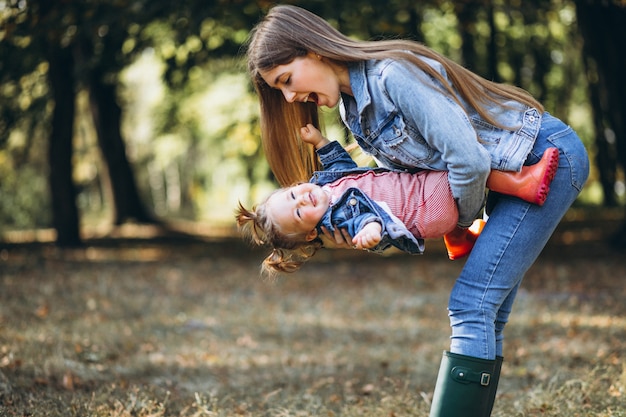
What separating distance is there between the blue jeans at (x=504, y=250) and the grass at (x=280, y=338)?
1134 millimetres

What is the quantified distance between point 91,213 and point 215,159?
12.8 ft

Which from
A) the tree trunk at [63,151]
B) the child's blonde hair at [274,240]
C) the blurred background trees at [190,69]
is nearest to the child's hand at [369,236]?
the child's blonde hair at [274,240]

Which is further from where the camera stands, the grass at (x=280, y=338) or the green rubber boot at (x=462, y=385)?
the grass at (x=280, y=338)

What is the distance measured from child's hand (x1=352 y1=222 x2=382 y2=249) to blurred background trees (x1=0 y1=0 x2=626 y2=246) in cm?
158

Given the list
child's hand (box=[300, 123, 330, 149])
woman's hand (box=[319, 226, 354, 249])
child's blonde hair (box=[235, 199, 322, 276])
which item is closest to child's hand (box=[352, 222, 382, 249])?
woman's hand (box=[319, 226, 354, 249])

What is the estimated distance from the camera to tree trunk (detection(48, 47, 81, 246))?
11.5 metres

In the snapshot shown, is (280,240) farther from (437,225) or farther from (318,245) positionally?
(437,225)

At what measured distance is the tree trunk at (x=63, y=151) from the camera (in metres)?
11.5

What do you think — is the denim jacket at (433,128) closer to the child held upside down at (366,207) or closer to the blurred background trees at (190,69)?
the child held upside down at (366,207)

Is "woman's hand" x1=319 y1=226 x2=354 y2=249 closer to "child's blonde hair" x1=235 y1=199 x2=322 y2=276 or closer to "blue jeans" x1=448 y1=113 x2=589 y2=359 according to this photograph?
"child's blonde hair" x1=235 y1=199 x2=322 y2=276

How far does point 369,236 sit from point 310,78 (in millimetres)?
653

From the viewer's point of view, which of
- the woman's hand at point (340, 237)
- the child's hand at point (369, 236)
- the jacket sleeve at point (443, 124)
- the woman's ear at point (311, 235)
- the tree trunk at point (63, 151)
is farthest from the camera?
the tree trunk at point (63, 151)

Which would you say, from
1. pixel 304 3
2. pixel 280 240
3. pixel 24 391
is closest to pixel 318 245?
pixel 280 240

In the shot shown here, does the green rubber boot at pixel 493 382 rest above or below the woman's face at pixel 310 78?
below
